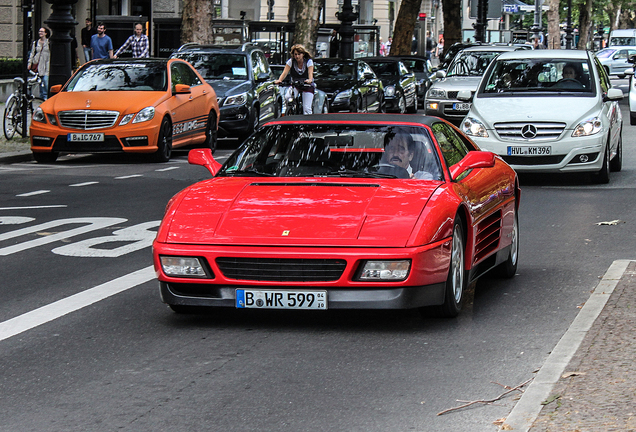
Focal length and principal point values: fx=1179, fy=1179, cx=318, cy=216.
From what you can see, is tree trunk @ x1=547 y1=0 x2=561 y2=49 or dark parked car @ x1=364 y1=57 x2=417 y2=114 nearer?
dark parked car @ x1=364 y1=57 x2=417 y2=114

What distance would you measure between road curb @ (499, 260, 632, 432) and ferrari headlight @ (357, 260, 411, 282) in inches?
35.9

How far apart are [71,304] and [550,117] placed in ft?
28.7

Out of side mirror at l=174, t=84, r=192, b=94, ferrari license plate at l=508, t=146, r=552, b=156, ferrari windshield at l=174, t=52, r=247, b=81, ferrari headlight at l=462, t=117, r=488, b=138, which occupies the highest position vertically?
ferrari windshield at l=174, t=52, r=247, b=81

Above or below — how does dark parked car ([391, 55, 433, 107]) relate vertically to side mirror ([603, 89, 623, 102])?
below

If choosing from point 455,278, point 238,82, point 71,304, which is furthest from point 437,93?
point 455,278

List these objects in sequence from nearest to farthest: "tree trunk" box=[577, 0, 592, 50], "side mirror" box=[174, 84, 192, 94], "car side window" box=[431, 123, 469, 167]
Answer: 1. "car side window" box=[431, 123, 469, 167]
2. "side mirror" box=[174, 84, 192, 94]
3. "tree trunk" box=[577, 0, 592, 50]

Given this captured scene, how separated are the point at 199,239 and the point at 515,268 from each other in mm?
2993

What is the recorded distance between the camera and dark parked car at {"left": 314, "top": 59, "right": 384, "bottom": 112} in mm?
25719

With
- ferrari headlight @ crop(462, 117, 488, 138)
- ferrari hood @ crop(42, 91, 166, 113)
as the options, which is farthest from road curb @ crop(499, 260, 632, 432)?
ferrari hood @ crop(42, 91, 166, 113)

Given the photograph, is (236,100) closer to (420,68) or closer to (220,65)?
(220,65)

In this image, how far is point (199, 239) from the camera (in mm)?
6547

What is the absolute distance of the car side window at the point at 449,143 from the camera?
25.2ft

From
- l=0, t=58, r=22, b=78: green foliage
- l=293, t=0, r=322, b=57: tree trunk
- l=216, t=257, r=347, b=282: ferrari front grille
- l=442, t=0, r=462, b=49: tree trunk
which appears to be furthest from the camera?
l=442, t=0, r=462, b=49: tree trunk

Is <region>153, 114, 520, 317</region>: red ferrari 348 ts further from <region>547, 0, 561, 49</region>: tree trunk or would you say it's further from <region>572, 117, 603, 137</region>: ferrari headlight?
<region>547, 0, 561, 49</region>: tree trunk
